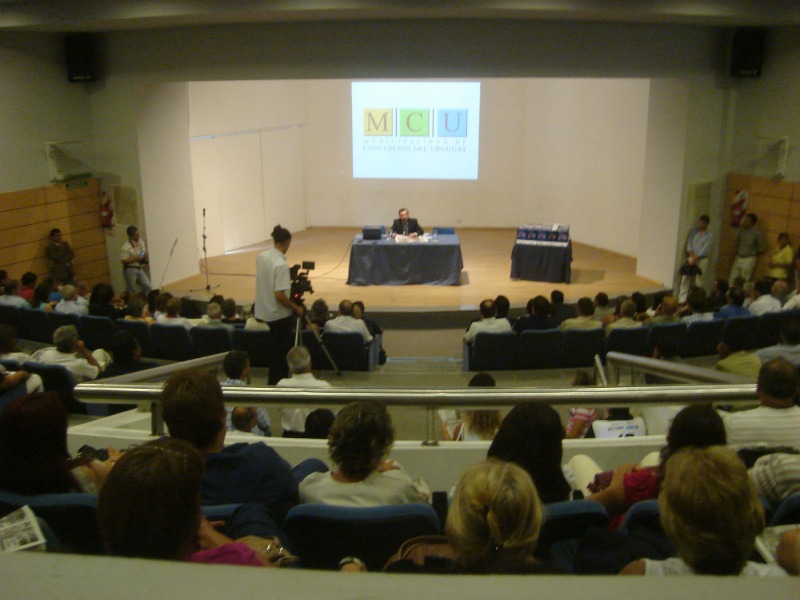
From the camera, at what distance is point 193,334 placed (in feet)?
21.7

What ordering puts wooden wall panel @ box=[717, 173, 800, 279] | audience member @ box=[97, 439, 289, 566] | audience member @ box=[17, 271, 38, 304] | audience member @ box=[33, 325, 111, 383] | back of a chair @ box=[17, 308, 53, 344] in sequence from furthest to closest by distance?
wooden wall panel @ box=[717, 173, 800, 279] → audience member @ box=[17, 271, 38, 304] → back of a chair @ box=[17, 308, 53, 344] → audience member @ box=[33, 325, 111, 383] → audience member @ box=[97, 439, 289, 566]

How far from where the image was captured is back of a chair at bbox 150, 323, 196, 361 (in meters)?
6.59

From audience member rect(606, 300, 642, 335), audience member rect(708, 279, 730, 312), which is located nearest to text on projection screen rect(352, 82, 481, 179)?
audience member rect(708, 279, 730, 312)

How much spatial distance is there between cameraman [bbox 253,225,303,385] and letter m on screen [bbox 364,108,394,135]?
7.73 m

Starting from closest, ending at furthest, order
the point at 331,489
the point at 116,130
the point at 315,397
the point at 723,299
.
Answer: the point at 331,489 → the point at 315,397 → the point at 723,299 → the point at 116,130

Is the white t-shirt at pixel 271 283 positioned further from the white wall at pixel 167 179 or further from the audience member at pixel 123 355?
the white wall at pixel 167 179

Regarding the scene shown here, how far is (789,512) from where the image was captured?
1.94 meters

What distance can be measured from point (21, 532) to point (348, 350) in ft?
17.0

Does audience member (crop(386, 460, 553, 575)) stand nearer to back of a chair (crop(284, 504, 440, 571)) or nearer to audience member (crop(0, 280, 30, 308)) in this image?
back of a chair (crop(284, 504, 440, 571))

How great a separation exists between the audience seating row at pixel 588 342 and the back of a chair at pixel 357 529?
4.65 m

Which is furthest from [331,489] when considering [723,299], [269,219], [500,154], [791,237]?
[500,154]

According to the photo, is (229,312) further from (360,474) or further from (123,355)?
(360,474)

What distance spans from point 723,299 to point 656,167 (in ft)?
11.8

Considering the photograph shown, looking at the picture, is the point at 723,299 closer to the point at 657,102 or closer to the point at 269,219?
the point at 657,102
